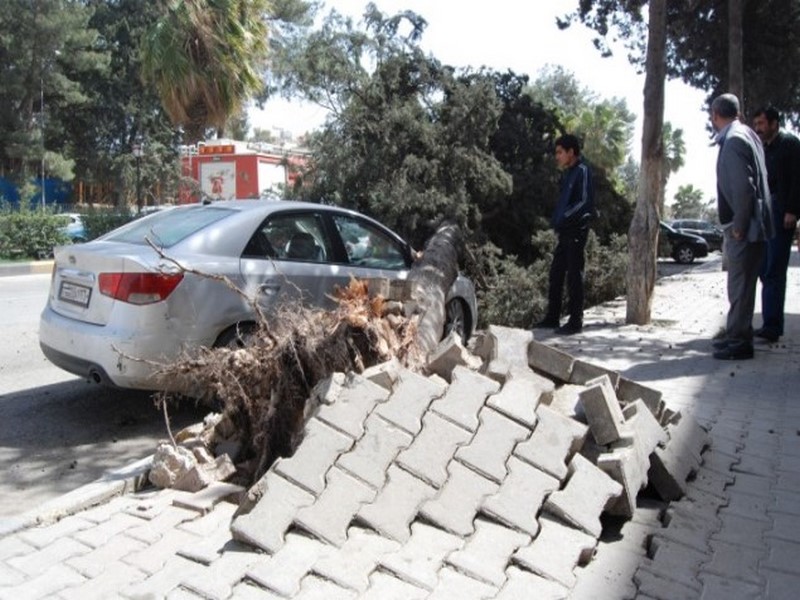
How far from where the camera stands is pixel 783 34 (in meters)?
20.8

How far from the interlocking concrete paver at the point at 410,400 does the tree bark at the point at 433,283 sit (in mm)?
710

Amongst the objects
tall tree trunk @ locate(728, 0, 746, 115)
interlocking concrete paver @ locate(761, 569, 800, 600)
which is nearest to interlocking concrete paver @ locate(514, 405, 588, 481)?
interlocking concrete paver @ locate(761, 569, 800, 600)

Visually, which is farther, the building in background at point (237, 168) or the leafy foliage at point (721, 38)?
the building in background at point (237, 168)

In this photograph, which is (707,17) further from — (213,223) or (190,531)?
(190,531)

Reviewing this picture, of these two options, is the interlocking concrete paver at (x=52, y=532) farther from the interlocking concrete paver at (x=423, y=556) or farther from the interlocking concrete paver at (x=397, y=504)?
the interlocking concrete paver at (x=423, y=556)

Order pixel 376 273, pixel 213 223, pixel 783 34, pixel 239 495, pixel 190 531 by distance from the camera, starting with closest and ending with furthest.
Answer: pixel 190 531
pixel 239 495
pixel 213 223
pixel 376 273
pixel 783 34

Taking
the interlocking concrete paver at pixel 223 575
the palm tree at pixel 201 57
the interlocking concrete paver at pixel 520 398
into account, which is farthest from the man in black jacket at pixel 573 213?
the palm tree at pixel 201 57

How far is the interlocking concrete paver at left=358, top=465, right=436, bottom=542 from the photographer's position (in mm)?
3238

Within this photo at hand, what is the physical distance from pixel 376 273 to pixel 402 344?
2.23 metres

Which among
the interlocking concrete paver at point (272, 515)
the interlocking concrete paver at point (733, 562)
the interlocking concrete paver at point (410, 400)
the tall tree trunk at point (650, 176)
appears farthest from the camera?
the tall tree trunk at point (650, 176)

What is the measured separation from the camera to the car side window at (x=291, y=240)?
5.94m

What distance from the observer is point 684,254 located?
3061 cm

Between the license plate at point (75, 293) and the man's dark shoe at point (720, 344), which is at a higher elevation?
the license plate at point (75, 293)

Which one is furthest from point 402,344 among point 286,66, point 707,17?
→ point 707,17
